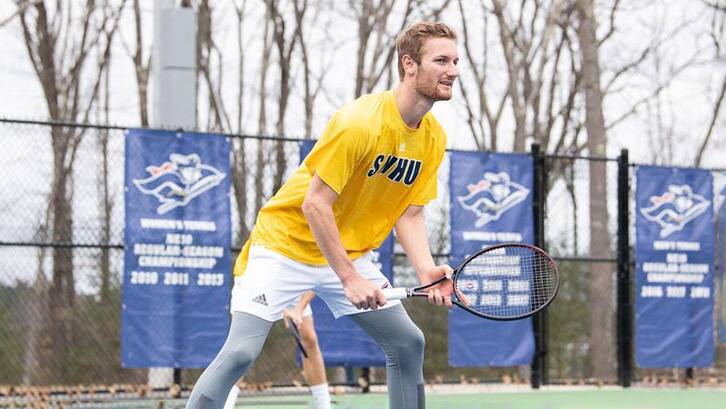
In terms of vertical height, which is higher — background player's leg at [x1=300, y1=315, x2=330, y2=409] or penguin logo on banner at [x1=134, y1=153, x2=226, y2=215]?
penguin logo on banner at [x1=134, y1=153, x2=226, y2=215]

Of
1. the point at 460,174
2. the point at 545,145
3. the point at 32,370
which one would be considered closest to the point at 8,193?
the point at 460,174

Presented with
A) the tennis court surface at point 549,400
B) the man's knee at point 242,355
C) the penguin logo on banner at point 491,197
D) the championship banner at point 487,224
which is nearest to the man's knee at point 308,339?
the tennis court surface at point 549,400

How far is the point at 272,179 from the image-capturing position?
503 inches

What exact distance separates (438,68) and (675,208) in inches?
346

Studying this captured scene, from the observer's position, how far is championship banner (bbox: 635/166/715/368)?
13.1 m

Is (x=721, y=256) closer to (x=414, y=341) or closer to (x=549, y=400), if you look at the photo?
(x=549, y=400)

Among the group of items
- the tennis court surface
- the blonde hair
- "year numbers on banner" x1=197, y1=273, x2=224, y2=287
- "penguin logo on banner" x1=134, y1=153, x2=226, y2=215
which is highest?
the blonde hair

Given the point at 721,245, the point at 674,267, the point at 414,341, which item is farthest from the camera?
the point at 721,245

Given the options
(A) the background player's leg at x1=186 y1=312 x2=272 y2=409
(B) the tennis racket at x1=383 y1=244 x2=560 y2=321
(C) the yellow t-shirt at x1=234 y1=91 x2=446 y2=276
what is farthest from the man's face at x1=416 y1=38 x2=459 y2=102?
(A) the background player's leg at x1=186 y1=312 x2=272 y2=409

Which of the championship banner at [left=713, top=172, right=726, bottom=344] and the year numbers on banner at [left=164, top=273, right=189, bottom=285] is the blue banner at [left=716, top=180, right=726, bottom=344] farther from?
the year numbers on banner at [left=164, top=273, right=189, bottom=285]

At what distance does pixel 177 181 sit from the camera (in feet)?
35.6

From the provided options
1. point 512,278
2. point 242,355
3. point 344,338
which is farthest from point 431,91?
point 344,338

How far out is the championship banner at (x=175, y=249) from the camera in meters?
10.7

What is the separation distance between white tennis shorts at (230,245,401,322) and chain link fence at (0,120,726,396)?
5.46 metres
